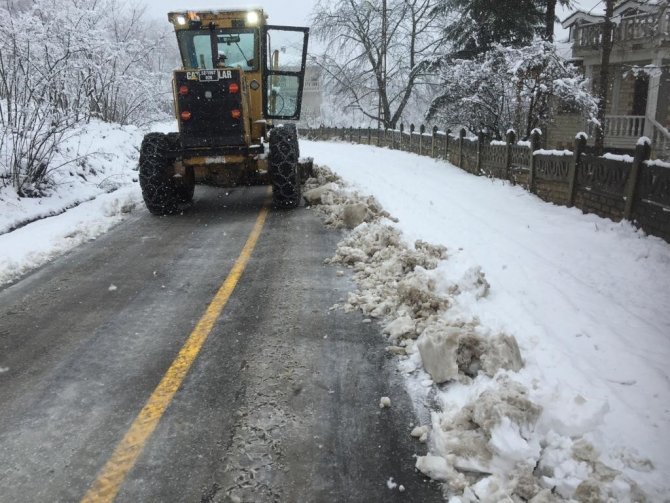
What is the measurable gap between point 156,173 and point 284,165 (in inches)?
87.8

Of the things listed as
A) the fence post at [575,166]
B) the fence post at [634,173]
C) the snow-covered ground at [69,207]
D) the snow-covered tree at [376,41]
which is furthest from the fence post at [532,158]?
the snow-covered tree at [376,41]

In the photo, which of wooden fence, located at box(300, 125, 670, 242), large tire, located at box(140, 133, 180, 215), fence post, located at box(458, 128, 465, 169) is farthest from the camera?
fence post, located at box(458, 128, 465, 169)

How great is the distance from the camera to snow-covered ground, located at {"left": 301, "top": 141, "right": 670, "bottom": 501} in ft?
8.40

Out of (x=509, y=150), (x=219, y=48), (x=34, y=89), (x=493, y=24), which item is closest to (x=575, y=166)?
(x=509, y=150)

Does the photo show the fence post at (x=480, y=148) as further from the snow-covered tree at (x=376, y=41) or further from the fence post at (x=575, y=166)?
the snow-covered tree at (x=376, y=41)

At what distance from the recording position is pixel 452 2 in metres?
22.6

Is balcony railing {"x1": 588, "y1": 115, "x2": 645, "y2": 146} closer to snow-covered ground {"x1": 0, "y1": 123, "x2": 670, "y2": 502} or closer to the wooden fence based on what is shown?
the wooden fence

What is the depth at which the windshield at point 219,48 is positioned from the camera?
9.39 m

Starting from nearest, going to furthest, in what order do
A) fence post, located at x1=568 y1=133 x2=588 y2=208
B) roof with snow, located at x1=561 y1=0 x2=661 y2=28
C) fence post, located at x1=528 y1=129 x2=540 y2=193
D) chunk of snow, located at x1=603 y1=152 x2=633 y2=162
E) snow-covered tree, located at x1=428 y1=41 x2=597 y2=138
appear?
chunk of snow, located at x1=603 y1=152 x2=633 y2=162
fence post, located at x1=568 y1=133 x2=588 y2=208
fence post, located at x1=528 y1=129 x2=540 y2=193
snow-covered tree, located at x1=428 y1=41 x2=597 y2=138
roof with snow, located at x1=561 y1=0 x2=661 y2=28

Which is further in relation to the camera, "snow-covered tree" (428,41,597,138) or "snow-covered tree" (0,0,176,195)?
"snow-covered tree" (428,41,597,138)

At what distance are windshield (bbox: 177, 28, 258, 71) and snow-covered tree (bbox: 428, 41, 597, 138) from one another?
769 centimetres

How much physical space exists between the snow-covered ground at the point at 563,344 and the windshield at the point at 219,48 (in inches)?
167

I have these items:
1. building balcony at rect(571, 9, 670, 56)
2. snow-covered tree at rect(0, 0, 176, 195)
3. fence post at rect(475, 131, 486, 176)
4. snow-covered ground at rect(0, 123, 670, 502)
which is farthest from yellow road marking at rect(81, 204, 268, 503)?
building balcony at rect(571, 9, 670, 56)

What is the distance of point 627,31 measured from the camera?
64.3 feet
